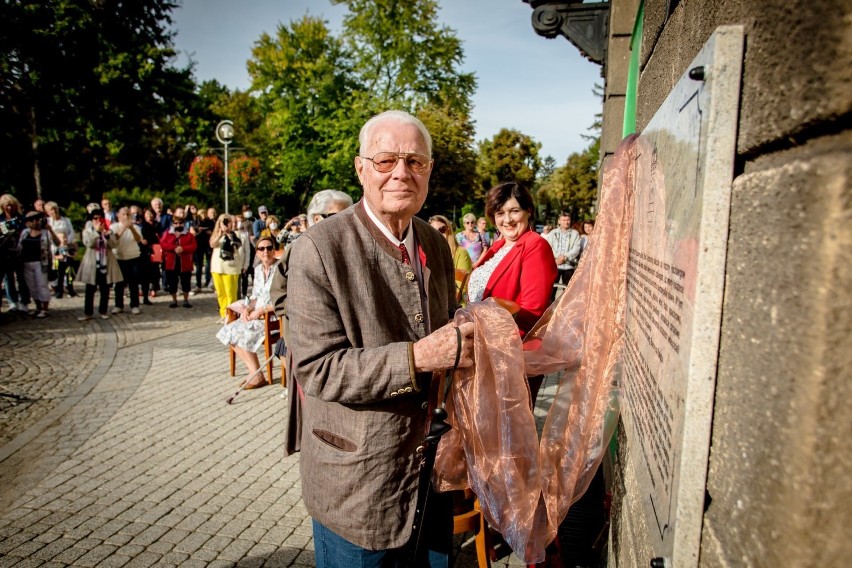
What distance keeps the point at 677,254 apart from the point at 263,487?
142 inches

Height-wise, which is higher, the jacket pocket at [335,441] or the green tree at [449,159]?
the green tree at [449,159]

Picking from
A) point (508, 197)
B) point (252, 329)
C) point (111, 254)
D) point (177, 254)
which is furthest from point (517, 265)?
point (177, 254)

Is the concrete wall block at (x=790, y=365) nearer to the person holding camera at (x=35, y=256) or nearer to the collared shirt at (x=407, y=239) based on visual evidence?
the collared shirt at (x=407, y=239)

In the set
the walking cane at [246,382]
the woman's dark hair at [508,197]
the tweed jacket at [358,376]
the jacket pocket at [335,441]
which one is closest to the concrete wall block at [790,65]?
the tweed jacket at [358,376]

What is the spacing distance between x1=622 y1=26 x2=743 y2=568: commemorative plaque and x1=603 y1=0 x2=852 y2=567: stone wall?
2cm

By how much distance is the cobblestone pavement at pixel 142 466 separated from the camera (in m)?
3.05

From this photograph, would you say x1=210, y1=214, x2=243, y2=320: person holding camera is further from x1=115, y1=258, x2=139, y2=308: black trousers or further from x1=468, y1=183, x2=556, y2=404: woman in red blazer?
x1=468, y1=183, x2=556, y2=404: woman in red blazer

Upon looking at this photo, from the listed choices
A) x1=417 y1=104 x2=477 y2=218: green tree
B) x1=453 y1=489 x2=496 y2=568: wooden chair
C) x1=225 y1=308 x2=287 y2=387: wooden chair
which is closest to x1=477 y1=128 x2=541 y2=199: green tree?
x1=417 y1=104 x2=477 y2=218: green tree

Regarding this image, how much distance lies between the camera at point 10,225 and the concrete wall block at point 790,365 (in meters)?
10.3

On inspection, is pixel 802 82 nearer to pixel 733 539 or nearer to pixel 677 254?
pixel 677 254

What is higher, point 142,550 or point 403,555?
point 403,555

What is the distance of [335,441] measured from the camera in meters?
1.69

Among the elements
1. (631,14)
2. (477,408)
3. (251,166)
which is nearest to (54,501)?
(477,408)

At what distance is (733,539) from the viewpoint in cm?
79
